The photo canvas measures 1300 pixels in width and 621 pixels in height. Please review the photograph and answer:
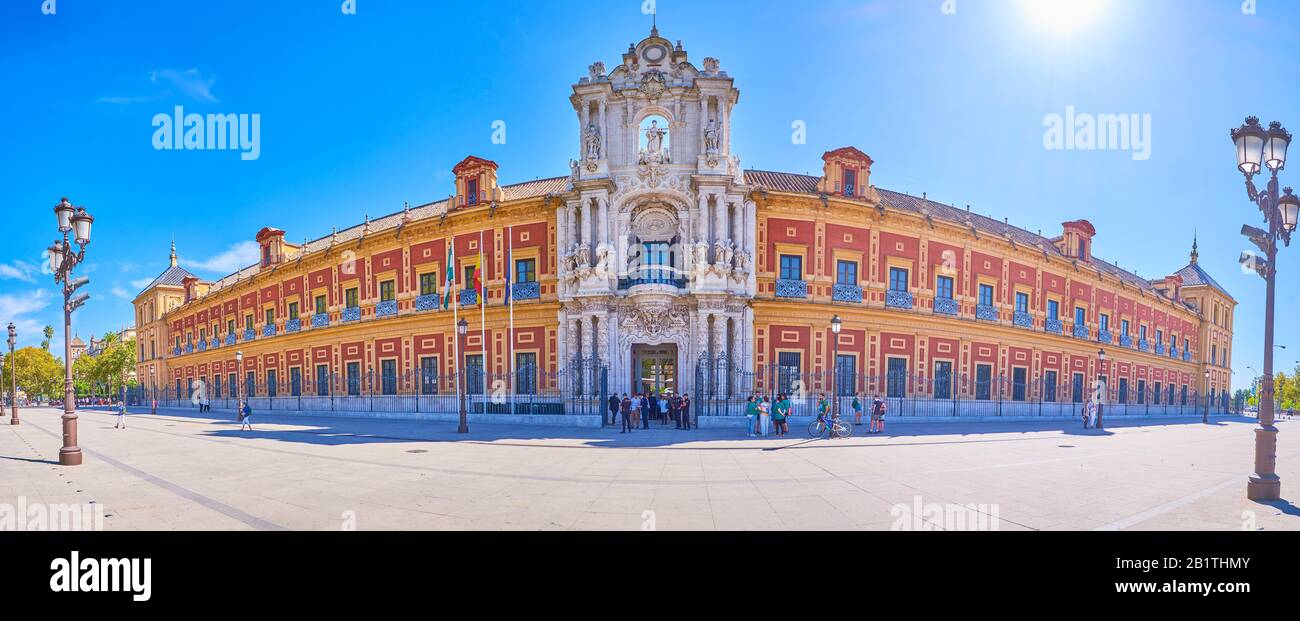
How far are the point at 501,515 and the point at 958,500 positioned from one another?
6.32 m

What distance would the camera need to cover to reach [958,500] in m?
7.39

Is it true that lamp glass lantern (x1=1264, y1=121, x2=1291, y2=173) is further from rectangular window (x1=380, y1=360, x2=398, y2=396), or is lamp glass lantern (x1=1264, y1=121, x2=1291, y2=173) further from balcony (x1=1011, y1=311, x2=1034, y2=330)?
rectangular window (x1=380, y1=360, x2=398, y2=396)

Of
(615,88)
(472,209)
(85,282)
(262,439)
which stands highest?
(615,88)

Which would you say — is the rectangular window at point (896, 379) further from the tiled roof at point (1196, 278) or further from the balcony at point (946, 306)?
the tiled roof at point (1196, 278)

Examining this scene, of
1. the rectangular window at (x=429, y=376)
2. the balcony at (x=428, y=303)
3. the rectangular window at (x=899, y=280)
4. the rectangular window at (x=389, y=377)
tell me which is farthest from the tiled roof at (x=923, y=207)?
the rectangular window at (x=389, y=377)

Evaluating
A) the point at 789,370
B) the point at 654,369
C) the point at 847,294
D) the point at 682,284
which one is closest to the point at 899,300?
the point at 847,294

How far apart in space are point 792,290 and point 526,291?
1216cm

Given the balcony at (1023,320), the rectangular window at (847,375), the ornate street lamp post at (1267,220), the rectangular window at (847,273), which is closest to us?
the ornate street lamp post at (1267,220)

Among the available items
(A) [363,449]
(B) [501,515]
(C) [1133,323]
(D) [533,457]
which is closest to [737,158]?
(D) [533,457]

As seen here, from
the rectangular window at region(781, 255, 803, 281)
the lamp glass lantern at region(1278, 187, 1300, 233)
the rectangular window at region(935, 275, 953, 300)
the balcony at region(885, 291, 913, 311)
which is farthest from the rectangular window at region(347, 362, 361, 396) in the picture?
the lamp glass lantern at region(1278, 187, 1300, 233)

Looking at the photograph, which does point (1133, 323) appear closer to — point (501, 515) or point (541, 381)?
point (541, 381)

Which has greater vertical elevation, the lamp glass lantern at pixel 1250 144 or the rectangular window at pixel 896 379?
the lamp glass lantern at pixel 1250 144

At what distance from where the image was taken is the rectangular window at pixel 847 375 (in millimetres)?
23500

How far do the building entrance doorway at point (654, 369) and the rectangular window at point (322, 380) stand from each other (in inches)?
802
